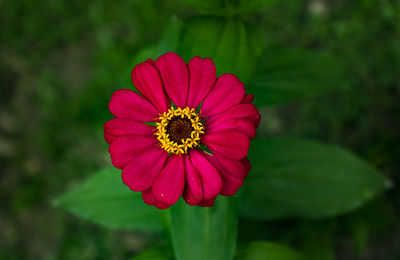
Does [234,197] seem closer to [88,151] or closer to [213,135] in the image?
[213,135]

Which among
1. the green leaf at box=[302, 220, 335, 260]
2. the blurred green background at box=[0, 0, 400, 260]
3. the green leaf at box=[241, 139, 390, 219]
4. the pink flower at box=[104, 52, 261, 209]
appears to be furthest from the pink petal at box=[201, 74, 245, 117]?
the green leaf at box=[302, 220, 335, 260]

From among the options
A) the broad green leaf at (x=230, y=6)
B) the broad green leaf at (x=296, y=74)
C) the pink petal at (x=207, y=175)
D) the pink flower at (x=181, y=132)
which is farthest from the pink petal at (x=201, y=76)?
the broad green leaf at (x=296, y=74)

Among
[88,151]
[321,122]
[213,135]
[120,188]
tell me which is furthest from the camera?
[88,151]

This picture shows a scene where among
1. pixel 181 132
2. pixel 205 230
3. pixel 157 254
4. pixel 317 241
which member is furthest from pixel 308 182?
pixel 181 132

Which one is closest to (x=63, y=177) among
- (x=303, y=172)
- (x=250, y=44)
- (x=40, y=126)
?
(x=40, y=126)

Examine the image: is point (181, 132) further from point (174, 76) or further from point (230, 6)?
point (230, 6)

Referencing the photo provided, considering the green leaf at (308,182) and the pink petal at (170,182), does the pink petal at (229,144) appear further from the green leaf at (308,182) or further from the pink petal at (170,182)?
the green leaf at (308,182)
